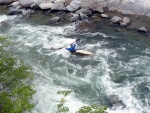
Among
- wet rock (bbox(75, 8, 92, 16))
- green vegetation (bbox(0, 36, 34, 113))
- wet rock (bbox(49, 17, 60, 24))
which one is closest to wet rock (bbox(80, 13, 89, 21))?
wet rock (bbox(75, 8, 92, 16))

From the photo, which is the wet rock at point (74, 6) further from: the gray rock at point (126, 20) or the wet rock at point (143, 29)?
the wet rock at point (143, 29)

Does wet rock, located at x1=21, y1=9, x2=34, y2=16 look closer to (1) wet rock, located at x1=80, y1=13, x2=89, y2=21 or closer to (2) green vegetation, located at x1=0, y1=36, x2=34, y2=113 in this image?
(1) wet rock, located at x1=80, y1=13, x2=89, y2=21

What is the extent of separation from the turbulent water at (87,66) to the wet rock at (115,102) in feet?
0.60

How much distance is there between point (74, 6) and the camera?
66.9 feet

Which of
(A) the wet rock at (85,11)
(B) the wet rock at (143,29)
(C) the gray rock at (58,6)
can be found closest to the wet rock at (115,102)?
(B) the wet rock at (143,29)

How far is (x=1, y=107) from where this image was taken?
24.9 feet

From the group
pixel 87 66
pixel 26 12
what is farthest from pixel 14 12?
pixel 87 66

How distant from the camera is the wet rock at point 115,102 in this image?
11.3m

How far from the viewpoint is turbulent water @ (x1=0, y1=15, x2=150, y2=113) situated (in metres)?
11.9

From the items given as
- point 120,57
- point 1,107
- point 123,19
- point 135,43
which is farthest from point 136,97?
A: point 123,19

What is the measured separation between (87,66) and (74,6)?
7.62 m

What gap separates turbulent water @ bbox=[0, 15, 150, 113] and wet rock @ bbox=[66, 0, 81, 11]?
223 cm

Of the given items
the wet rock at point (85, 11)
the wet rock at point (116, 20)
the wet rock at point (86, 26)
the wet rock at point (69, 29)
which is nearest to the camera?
the wet rock at point (69, 29)

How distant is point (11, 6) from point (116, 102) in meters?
14.2
